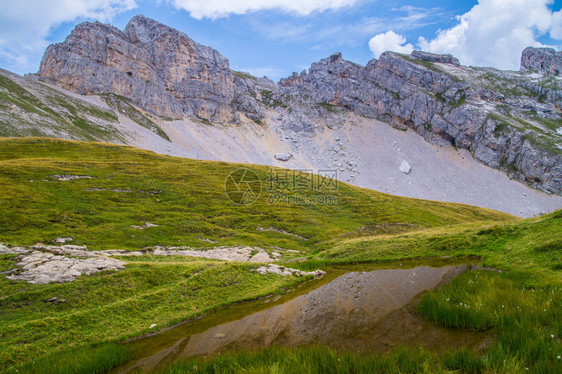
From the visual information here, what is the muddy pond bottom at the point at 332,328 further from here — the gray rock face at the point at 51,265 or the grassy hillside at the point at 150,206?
the grassy hillside at the point at 150,206

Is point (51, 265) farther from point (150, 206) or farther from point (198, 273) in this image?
point (150, 206)

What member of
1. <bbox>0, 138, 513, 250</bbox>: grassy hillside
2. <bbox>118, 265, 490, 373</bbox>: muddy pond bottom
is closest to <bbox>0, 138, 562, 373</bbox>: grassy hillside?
<bbox>0, 138, 513, 250</bbox>: grassy hillside

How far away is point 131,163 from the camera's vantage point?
77.5 m

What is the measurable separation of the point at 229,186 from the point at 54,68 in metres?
218

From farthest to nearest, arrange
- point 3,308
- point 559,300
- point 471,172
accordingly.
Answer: point 471,172
point 3,308
point 559,300

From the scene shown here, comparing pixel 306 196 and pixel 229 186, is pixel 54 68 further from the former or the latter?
pixel 306 196

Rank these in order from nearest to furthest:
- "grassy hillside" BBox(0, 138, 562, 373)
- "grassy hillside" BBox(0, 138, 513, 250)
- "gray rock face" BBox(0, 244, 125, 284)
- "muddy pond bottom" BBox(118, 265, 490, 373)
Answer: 1. "grassy hillside" BBox(0, 138, 562, 373)
2. "muddy pond bottom" BBox(118, 265, 490, 373)
3. "gray rock face" BBox(0, 244, 125, 284)
4. "grassy hillside" BBox(0, 138, 513, 250)

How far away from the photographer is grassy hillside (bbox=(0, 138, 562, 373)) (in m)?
7.84

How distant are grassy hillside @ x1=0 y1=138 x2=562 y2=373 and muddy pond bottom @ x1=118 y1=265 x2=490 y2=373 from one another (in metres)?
1.01

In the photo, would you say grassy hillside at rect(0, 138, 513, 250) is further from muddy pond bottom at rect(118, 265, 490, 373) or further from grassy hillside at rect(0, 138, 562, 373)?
muddy pond bottom at rect(118, 265, 490, 373)

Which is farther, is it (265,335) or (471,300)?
(265,335)

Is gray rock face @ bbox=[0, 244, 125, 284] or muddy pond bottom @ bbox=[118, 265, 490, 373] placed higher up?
muddy pond bottom @ bbox=[118, 265, 490, 373]

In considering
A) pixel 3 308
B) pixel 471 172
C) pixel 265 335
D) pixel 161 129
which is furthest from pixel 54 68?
pixel 471 172

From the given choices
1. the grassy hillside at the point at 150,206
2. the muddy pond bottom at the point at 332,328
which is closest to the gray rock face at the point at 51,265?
the grassy hillside at the point at 150,206
